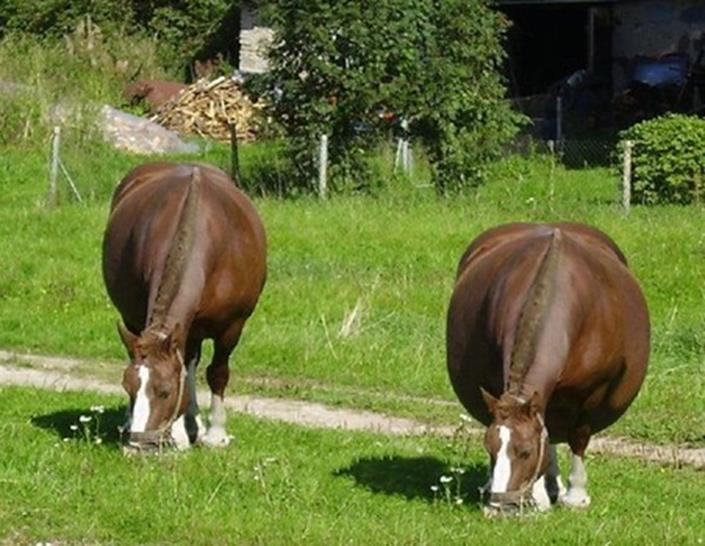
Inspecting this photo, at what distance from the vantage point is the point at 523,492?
10133mm

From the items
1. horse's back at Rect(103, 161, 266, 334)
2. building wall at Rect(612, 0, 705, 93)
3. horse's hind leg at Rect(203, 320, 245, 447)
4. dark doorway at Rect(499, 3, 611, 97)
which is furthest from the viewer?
dark doorway at Rect(499, 3, 611, 97)

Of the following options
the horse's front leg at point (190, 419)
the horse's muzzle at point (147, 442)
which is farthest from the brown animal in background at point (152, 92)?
the horse's muzzle at point (147, 442)

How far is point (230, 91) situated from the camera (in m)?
40.3

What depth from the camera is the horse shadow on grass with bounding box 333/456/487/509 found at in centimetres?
1141

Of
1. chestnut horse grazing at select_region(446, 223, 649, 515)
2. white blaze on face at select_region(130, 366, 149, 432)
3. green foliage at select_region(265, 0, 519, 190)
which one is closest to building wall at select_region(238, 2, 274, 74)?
green foliage at select_region(265, 0, 519, 190)

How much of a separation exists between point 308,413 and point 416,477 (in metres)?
3.10

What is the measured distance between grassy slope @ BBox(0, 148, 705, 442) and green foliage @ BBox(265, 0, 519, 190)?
0.92 meters

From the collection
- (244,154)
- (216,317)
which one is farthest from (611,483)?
(244,154)

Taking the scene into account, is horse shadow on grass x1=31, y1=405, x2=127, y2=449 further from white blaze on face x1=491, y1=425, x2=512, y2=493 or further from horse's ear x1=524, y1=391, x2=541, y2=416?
horse's ear x1=524, y1=391, x2=541, y2=416

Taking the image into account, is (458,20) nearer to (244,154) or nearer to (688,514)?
(244,154)

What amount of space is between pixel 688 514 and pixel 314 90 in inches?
665

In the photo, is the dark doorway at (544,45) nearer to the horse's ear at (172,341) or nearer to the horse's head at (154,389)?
the horse's ear at (172,341)

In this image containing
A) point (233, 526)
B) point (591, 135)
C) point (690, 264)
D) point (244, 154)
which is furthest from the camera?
point (591, 135)

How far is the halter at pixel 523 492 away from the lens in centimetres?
1010
